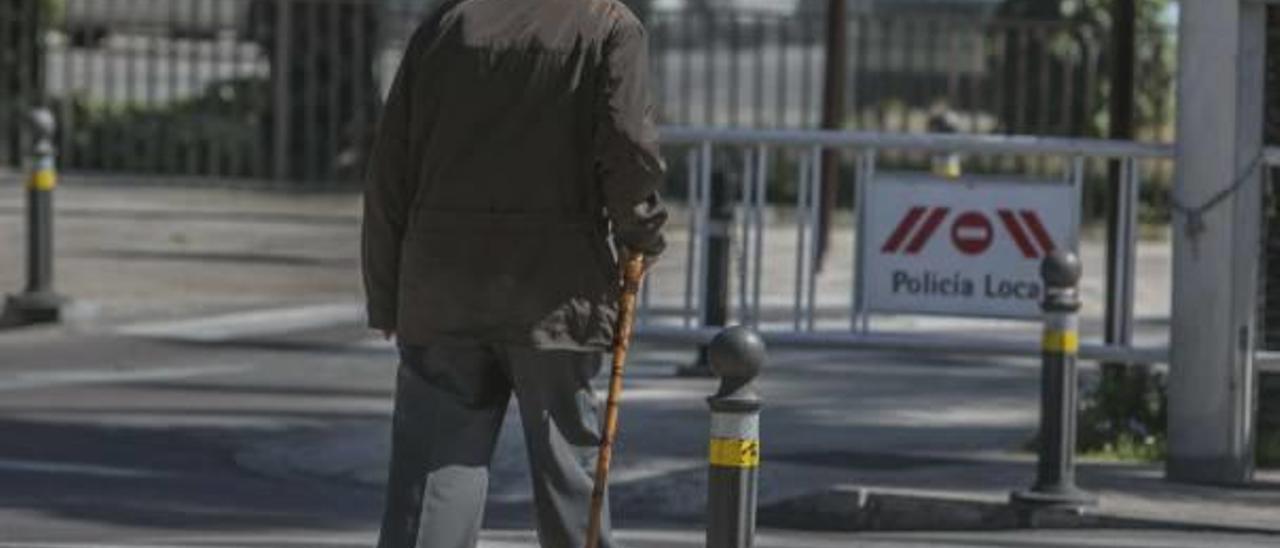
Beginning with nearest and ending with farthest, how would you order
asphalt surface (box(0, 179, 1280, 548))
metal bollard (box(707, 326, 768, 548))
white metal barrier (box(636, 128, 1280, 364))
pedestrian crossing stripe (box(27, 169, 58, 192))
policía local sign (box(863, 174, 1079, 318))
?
1. metal bollard (box(707, 326, 768, 548))
2. asphalt surface (box(0, 179, 1280, 548))
3. white metal barrier (box(636, 128, 1280, 364))
4. policía local sign (box(863, 174, 1079, 318))
5. pedestrian crossing stripe (box(27, 169, 58, 192))

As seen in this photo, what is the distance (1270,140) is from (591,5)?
4636mm

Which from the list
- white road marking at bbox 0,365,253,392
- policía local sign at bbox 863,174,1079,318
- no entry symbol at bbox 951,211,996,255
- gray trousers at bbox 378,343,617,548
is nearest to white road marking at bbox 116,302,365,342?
white road marking at bbox 0,365,253,392

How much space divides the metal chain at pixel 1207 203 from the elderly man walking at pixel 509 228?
13.8 feet

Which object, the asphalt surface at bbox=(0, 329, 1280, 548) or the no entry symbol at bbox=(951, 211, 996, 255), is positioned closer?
the asphalt surface at bbox=(0, 329, 1280, 548)

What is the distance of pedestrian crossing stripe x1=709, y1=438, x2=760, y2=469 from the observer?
7000 mm

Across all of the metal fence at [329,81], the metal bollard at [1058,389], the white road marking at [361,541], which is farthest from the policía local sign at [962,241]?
the metal fence at [329,81]

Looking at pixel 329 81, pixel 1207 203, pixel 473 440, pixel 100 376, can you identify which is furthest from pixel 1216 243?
pixel 329 81

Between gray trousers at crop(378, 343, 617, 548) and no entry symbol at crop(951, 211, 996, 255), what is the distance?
4754mm

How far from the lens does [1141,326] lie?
16594 millimetres

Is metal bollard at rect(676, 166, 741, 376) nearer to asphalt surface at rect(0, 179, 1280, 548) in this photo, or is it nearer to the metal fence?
asphalt surface at rect(0, 179, 1280, 548)

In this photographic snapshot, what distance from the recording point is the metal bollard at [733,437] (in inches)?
274

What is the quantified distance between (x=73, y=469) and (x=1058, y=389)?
3.95 m

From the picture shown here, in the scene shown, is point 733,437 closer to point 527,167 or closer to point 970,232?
point 527,167

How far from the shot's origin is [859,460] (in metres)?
11.7
